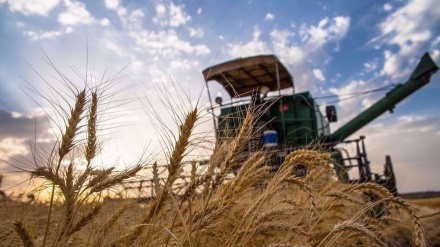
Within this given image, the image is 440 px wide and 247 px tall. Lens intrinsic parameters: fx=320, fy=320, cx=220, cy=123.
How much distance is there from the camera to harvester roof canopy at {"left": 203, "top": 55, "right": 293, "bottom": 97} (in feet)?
30.9

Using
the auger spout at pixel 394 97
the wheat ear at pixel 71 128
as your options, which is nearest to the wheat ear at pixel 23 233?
the wheat ear at pixel 71 128

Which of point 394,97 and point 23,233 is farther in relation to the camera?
point 394,97

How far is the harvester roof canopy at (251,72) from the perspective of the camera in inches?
371

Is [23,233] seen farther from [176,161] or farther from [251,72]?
[251,72]

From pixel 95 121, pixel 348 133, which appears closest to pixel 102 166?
pixel 95 121

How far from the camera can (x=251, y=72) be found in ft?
34.7

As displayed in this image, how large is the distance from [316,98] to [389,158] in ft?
11.6

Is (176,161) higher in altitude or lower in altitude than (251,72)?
lower

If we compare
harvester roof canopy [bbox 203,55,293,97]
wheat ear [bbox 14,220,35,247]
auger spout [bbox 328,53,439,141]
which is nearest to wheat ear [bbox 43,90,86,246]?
wheat ear [bbox 14,220,35,247]

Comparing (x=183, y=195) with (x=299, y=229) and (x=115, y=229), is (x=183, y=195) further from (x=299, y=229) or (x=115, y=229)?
(x=115, y=229)

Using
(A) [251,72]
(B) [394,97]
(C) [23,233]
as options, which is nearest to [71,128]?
(C) [23,233]

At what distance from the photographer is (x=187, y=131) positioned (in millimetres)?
1377

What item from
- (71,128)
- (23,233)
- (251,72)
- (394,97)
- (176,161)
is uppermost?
(251,72)

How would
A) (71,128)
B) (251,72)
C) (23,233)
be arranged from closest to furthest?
(23,233) → (71,128) → (251,72)
